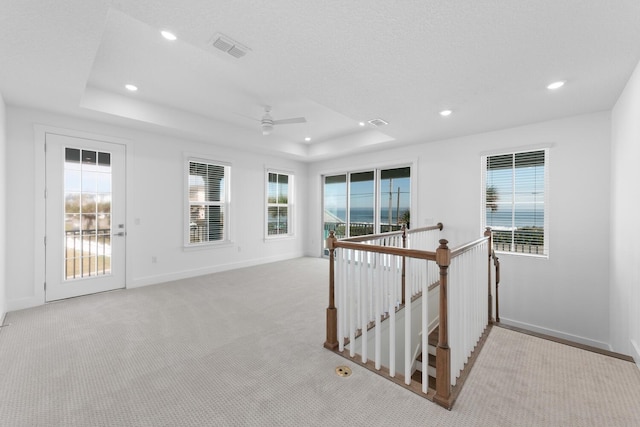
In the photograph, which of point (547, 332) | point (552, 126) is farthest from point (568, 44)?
point (547, 332)

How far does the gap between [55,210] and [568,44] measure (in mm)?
5881

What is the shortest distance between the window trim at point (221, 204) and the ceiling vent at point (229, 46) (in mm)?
3195

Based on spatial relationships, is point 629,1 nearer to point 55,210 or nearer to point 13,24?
point 13,24

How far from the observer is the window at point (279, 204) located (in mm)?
6398

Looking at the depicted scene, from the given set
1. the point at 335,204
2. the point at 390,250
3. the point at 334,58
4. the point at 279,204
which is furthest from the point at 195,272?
the point at 334,58

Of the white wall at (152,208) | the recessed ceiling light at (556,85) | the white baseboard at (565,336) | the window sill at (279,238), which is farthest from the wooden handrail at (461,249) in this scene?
the window sill at (279,238)

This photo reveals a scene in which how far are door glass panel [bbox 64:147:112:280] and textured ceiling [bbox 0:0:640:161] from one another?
27.9 inches

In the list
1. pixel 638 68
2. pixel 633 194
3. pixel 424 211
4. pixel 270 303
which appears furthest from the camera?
pixel 424 211

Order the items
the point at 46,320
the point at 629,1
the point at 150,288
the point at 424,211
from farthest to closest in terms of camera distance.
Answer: the point at 424,211 < the point at 150,288 < the point at 46,320 < the point at 629,1

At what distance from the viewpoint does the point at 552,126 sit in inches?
147

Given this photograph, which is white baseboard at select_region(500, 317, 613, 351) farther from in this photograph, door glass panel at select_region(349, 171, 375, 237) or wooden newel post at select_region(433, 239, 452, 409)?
wooden newel post at select_region(433, 239, 452, 409)

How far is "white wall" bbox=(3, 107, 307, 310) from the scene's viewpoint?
3.43 m

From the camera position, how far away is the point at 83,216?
3.91 meters

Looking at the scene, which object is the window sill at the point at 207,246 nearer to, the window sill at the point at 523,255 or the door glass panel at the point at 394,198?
the door glass panel at the point at 394,198
